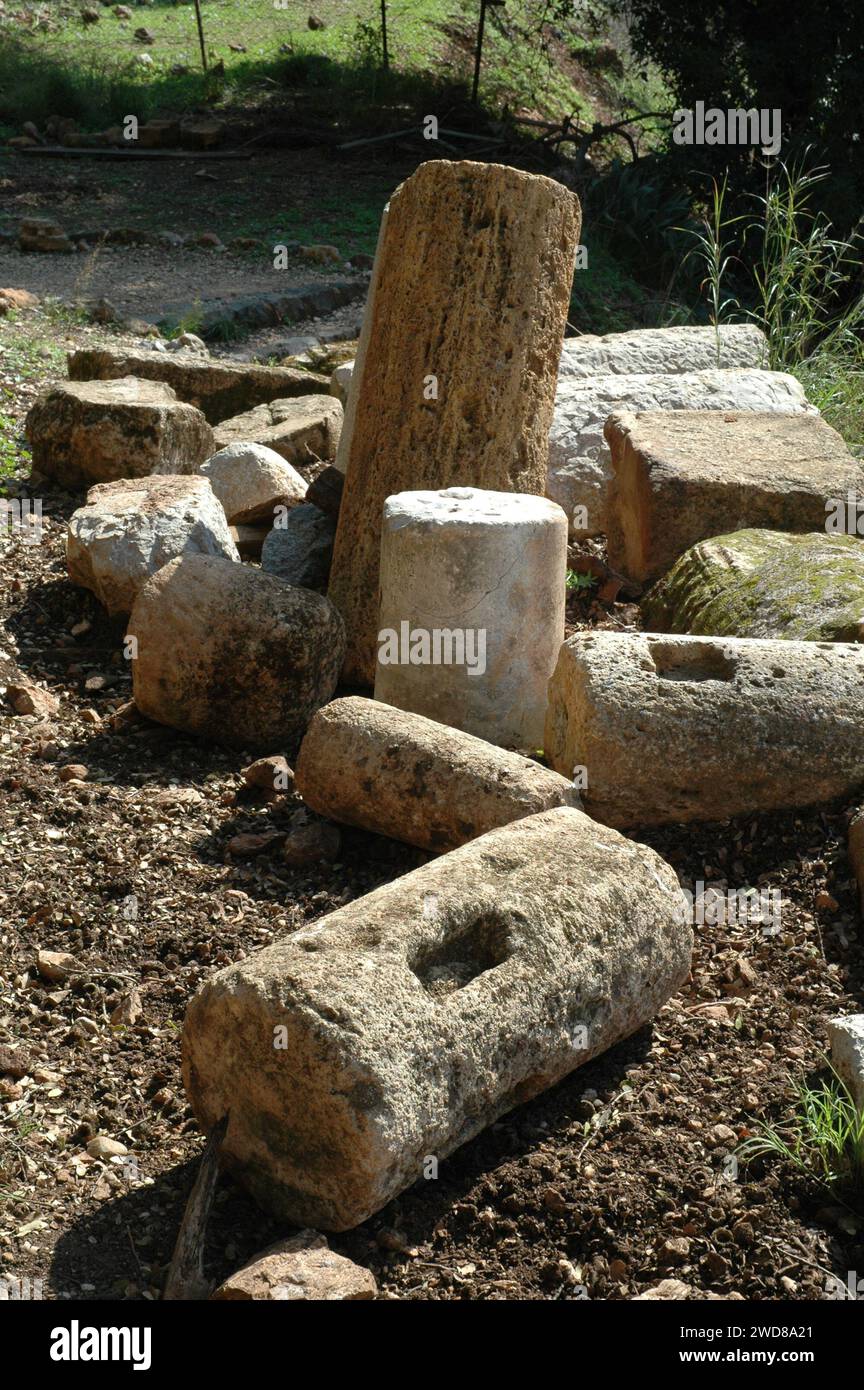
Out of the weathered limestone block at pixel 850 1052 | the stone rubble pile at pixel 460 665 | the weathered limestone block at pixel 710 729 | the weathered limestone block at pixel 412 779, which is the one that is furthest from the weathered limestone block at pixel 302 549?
the weathered limestone block at pixel 850 1052

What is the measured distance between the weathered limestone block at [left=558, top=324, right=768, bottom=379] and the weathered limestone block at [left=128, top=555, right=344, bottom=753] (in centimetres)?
287

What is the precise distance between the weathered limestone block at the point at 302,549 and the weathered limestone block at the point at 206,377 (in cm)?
172

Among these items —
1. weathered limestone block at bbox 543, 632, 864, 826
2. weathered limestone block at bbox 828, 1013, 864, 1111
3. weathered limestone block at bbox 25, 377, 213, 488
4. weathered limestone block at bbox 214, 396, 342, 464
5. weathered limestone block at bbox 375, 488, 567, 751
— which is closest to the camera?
weathered limestone block at bbox 828, 1013, 864, 1111

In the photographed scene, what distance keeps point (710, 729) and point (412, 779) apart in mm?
903

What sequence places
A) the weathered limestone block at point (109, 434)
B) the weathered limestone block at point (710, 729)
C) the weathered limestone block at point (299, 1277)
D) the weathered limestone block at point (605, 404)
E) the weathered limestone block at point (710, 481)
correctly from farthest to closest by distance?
the weathered limestone block at point (605, 404)
the weathered limestone block at point (109, 434)
the weathered limestone block at point (710, 481)
the weathered limestone block at point (710, 729)
the weathered limestone block at point (299, 1277)

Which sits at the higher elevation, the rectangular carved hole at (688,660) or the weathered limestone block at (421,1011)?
the rectangular carved hole at (688,660)

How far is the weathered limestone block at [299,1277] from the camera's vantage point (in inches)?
105

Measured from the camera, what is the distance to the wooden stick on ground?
2775 mm

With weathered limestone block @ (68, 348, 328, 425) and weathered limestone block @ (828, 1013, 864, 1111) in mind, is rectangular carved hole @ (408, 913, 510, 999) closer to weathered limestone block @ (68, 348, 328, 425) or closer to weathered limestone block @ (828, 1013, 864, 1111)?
weathered limestone block @ (828, 1013, 864, 1111)

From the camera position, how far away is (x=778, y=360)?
7.82 meters

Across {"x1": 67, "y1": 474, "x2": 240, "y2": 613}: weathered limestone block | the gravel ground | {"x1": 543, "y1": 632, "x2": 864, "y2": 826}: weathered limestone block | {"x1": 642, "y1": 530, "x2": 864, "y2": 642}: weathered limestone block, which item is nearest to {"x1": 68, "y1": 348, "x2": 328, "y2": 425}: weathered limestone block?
{"x1": 67, "y1": 474, "x2": 240, "y2": 613}: weathered limestone block

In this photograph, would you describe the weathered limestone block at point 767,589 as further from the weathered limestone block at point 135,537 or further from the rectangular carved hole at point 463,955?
the rectangular carved hole at point 463,955

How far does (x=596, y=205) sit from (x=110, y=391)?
799cm

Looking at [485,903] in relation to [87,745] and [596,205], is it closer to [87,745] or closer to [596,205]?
[87,745]
